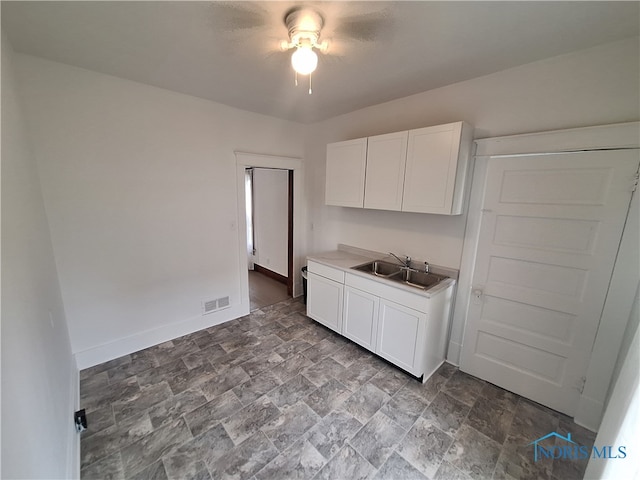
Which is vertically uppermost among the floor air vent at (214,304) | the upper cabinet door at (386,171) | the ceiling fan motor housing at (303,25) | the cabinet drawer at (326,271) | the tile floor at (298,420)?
the ceiling fan motor housing at (303,25)

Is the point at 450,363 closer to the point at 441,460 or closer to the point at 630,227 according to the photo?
the point at 441,460

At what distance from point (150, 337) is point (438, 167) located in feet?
11.2

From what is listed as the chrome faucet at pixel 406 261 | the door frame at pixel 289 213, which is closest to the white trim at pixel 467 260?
the chrome faucet at pixel 406 261

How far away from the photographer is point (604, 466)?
3.53ft

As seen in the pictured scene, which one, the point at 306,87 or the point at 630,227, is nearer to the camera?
the point at 630,227

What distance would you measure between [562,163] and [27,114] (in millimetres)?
4071

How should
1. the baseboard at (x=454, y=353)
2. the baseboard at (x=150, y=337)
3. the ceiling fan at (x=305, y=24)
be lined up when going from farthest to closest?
1. the baseboard at (x=454, y=353)
2. the baseboard at (x=150, y=337)
3. the ceiling fan at (x=305, y=24)

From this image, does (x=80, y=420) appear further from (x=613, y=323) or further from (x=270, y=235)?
(x=613, y=323)

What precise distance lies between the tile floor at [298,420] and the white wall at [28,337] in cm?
33

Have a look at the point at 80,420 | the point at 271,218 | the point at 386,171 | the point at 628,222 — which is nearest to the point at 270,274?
the point at 271,218

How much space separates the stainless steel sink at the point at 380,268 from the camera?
289 centimetres

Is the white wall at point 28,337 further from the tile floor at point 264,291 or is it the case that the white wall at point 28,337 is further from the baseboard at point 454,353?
the baseboard at point 454,353

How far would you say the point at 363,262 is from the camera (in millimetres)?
3068

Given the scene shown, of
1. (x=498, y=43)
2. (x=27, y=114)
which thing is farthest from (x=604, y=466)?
(x=27, y=114)
